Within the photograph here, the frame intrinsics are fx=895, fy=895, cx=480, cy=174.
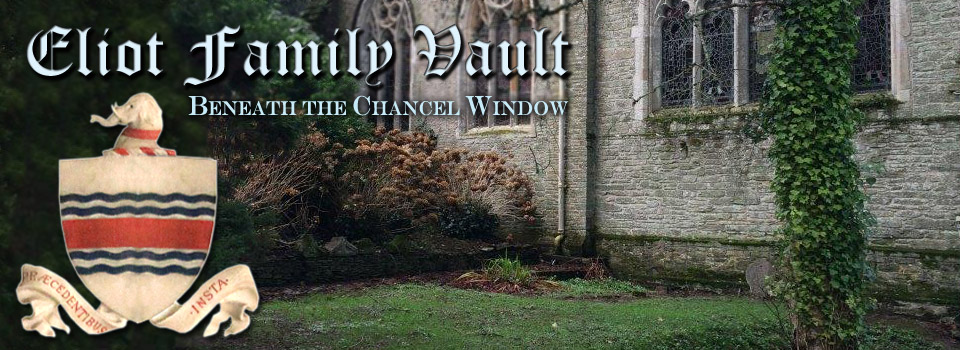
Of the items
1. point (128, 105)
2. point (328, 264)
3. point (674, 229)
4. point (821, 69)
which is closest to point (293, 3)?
point (128, 105)


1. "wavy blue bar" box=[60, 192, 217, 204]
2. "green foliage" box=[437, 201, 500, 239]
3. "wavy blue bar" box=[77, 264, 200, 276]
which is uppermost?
"wavy blue bar" box=[60, 192, 217, 204]

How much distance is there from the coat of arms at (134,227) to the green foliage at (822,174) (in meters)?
4.97

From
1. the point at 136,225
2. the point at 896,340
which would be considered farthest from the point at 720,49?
the point at 136,225

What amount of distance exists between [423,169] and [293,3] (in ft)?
25.7

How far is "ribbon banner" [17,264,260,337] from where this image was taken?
413 cm

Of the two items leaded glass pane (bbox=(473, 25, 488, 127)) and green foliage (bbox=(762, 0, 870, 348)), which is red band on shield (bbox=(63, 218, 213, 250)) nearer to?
green foliage (bbox=(762, 0, 870, 348))

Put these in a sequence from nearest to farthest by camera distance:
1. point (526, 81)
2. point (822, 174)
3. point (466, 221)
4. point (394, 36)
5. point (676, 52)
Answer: point (822, 174) → point (676, 52) → point (466, 221) → point (526, 81) → point (394, 36)

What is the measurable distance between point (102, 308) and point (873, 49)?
999cm

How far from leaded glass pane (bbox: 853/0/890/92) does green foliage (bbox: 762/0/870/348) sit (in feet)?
13.5

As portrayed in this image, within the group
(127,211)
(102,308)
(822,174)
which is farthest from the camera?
(822,174)

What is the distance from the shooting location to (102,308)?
4.11m

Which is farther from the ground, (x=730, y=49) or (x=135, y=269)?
(x=730, y=49)

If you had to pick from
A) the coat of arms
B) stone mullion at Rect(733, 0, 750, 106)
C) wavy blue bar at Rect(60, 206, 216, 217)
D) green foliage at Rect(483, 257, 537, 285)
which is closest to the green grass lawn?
green foliage at Rect(483, 257, 537, 285)

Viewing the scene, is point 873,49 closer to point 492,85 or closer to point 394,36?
point 492,85
